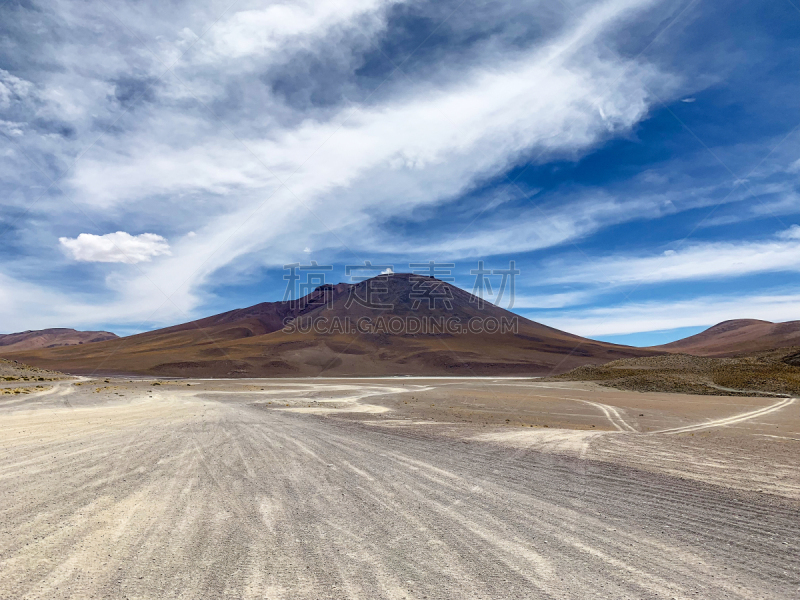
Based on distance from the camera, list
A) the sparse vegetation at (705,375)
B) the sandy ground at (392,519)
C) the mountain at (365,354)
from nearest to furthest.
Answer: the sandy ground at (392,519), the sparse vegetation at (705,375), the mountain at (365,354)

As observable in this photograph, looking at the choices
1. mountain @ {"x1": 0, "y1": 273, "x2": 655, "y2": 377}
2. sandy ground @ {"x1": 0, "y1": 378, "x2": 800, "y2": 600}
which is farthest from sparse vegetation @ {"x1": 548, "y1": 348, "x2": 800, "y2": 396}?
mountain @ {"x1": 0, "y1": 273, "x2": 655, "y2": 377}

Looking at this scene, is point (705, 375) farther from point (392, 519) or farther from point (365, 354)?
point (365, 354)

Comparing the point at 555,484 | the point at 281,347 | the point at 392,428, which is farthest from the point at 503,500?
the point at 281,347

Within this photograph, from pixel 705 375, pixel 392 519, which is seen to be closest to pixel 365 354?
pixel 705 375

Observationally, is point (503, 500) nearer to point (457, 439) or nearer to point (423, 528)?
point (423, 528)

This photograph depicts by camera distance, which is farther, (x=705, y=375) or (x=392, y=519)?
(x=705, y=375)

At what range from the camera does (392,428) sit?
52.5 feet

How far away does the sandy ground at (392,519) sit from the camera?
399cm

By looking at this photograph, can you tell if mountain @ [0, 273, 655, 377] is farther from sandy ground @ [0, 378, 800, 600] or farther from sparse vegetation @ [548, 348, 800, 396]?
sandy ground @ [0, 378, 800, 600]

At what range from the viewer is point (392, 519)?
573cm

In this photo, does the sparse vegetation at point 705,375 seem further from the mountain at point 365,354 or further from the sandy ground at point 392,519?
the mountain at point 365,354

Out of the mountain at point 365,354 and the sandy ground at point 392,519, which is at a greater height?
the mountain at point 365,354

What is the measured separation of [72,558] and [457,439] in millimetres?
10236

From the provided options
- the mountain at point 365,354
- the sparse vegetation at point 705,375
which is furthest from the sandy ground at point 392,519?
the mountain at point 365,354
